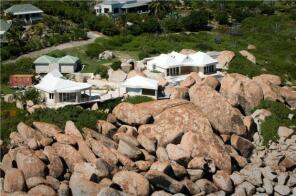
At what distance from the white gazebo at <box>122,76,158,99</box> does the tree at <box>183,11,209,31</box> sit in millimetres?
32899

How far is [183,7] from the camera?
9656 cm

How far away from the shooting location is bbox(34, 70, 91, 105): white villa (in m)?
44.4

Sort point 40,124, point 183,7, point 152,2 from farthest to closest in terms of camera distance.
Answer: point 183,7
point 152,2
point 40,124

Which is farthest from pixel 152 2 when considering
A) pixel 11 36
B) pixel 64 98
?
pixel 64 98

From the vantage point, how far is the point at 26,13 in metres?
78.9

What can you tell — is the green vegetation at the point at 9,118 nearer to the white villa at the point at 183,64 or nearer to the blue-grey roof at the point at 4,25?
the white villa at the point at 183,64

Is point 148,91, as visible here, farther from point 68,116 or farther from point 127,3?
point 127,3

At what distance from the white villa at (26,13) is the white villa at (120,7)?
10.4 metres

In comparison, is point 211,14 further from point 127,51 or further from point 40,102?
point 40,102

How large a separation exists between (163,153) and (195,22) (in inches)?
1728

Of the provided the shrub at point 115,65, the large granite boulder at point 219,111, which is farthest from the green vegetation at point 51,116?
the shrub at point 115,65

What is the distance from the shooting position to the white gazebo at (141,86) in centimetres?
4575

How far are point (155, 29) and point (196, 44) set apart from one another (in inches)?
413

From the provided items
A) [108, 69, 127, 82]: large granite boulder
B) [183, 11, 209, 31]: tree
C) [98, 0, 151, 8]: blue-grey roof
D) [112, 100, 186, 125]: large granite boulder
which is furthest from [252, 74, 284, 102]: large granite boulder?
[98, 0, 151, 8]: blue-grey roof
